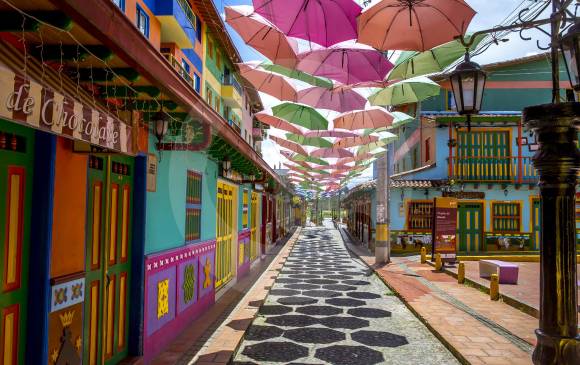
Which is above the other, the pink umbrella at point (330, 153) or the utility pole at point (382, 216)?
the pink umbrella at point (330, 153)

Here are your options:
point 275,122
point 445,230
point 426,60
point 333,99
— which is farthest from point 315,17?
point 445,230

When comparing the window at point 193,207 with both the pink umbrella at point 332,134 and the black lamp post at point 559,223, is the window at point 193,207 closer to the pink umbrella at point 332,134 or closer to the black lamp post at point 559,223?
the black lamp post at point 559,223

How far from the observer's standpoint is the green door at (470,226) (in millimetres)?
21391

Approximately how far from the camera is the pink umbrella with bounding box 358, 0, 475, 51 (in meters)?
7.07

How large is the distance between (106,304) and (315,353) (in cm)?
315

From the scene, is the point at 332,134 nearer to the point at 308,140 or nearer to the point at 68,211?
the point at 308,140

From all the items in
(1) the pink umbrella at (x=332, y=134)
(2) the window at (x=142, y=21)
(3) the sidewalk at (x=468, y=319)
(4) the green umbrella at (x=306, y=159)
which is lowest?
(3) the sidewalk at (x=468, y=319)

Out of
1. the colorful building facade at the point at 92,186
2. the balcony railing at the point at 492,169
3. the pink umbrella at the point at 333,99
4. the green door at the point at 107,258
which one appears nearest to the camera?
the colorful building facade at the point at 92,186

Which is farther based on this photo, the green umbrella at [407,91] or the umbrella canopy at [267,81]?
the green umbrella at [407,91]

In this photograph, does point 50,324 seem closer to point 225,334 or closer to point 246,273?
point 225,334

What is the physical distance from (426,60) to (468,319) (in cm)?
575

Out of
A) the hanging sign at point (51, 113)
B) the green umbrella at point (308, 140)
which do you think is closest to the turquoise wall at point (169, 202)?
the hanging sign at point (51, 113)

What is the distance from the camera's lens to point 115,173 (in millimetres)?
5195

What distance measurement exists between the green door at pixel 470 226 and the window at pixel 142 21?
15.7 metres
